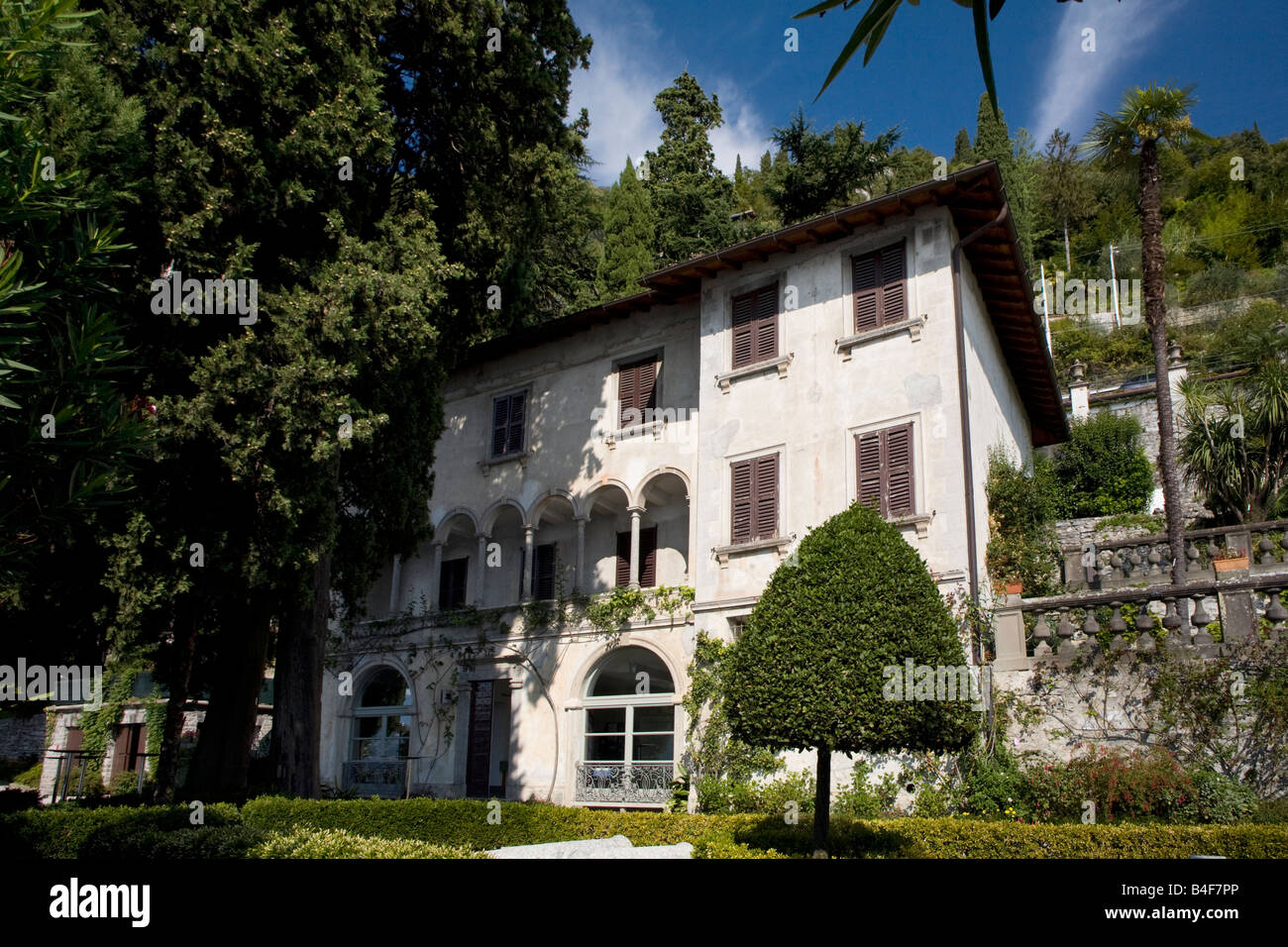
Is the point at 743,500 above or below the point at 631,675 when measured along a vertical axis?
above

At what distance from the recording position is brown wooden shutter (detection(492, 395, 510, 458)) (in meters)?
24.0

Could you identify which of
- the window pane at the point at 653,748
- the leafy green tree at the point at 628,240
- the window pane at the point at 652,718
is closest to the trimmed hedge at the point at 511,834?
the window pane at the point at 653,748

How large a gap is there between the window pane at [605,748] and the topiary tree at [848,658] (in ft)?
28.6

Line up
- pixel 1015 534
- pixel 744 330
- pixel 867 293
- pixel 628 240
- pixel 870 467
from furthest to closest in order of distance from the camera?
pixel 628 240 < pixel 744 330 < pixel 867 293 < pixel 1015 534 < pixel 870 467

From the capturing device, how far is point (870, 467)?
1728cm

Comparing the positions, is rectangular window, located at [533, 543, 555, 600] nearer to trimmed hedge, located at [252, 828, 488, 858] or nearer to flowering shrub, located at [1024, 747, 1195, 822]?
flowering shrub, located at [1024, 747, 1195, 822]

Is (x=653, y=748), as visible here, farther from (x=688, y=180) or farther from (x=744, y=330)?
(x=688, y=180)

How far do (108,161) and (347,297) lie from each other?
3.47 m

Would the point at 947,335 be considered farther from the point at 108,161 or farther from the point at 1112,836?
the point at 108,161

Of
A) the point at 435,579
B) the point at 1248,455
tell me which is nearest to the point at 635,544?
the point at 435,579

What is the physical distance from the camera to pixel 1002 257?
18688 mm

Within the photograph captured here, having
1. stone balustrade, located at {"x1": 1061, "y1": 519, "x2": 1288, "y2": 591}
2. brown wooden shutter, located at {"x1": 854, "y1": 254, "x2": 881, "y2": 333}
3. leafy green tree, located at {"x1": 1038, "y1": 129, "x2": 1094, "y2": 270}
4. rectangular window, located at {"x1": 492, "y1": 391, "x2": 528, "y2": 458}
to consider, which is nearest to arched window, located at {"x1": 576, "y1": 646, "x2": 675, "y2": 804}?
rectangular window, located at {"x1": 492, "y1": 391, "x2": 528, "y2": 458}
